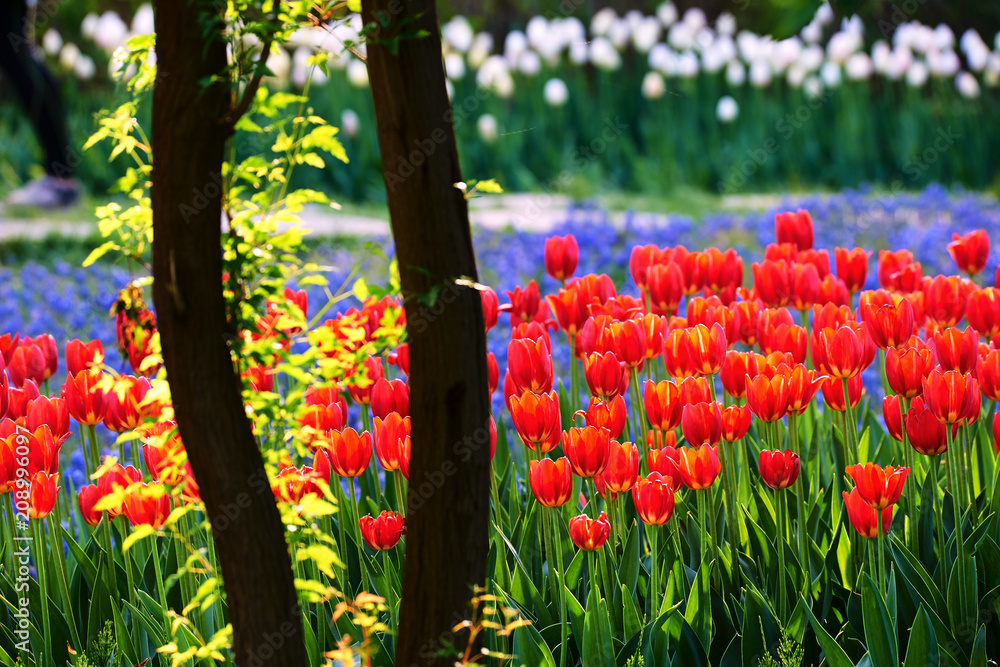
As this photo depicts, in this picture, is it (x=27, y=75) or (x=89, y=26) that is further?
(x=89, y=26)

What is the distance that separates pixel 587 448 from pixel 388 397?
0.49 meters

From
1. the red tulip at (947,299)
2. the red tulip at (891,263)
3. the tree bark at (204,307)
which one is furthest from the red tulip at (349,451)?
the red tulip at (891,263)

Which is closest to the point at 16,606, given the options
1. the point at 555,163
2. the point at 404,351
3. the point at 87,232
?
the point at 404,351

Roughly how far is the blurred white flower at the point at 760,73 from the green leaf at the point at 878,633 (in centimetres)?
806

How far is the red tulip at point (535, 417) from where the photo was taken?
187 centimetres

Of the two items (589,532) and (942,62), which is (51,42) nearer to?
(942,62)

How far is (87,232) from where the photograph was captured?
731 cm

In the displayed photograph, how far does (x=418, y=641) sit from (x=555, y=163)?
305 inches

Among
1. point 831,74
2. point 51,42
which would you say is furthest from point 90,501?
point 51,42

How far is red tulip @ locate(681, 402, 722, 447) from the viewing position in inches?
73.4

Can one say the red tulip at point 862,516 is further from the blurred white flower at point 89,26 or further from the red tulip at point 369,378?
the blurred white flower at point 89,26

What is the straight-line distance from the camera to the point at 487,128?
8.53 meters

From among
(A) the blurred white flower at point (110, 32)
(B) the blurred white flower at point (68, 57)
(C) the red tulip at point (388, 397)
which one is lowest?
(C) the red tulip at point (388, 397)

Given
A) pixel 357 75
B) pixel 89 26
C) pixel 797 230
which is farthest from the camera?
pixel 89 26
